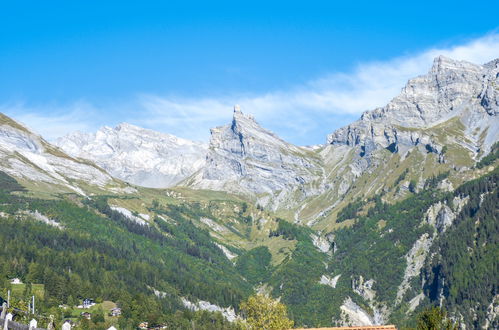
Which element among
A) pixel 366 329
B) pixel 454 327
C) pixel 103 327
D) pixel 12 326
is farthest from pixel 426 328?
pixel 103 327

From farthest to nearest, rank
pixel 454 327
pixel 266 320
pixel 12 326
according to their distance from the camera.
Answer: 1. pixel 266 320
2. pixel 454 327
3. pixel 12 326

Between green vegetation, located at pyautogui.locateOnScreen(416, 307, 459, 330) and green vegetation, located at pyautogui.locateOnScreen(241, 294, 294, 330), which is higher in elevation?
green vegetation, located at pyautogui.locateOnScreen(416, 307, 459, 330)

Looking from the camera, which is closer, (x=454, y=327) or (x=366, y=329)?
(x=454, y=327)

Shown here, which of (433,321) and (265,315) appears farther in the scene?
(265,315)

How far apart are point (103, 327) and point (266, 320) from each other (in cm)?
7510

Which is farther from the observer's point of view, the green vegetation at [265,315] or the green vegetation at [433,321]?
the green vegetation at [265,315]

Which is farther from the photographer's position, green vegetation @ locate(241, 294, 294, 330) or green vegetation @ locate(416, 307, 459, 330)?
green vegetation @ locate(241, 294, 294, 330)

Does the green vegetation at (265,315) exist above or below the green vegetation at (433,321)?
below

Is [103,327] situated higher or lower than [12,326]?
lower

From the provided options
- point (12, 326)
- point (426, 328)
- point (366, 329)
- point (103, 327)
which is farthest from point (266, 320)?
point (12, 326)

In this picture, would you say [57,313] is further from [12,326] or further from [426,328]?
[12,326]

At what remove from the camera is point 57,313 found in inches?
7854

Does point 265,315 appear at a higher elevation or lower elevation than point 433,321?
lower

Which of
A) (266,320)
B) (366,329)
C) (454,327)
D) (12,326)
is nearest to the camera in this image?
(12,326)
